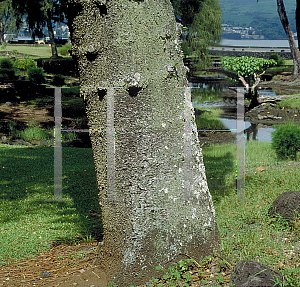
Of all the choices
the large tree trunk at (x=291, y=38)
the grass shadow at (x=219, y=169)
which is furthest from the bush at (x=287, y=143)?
the large tree trunk at (x=291, y=38)

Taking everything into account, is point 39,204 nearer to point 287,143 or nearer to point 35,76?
point 287,143

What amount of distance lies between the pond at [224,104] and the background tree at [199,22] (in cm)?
238

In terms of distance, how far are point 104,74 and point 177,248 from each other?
1.55 m

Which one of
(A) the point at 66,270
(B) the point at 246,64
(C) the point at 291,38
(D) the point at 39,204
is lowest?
(D) the point at 39,204

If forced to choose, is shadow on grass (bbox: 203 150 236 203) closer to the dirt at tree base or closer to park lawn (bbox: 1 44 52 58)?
the dirt at tree base

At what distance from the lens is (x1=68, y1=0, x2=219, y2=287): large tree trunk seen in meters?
2.84

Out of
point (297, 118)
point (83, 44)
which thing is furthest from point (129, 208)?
point (297, 118)

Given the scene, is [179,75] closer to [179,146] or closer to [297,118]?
[179,146]

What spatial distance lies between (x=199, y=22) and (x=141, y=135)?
42.1ft

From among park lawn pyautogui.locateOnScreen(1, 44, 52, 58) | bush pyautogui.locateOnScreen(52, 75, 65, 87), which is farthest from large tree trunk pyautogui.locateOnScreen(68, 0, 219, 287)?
park lawn pyautogui.locateOnScreen(1, 44, 52, 58)

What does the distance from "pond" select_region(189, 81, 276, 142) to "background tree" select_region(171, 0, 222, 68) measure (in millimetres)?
2377

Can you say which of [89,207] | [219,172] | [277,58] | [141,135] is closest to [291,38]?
[277,58]

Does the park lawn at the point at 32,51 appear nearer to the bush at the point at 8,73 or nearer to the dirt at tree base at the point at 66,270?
the bush at the point at 8,73

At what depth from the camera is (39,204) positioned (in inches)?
215
